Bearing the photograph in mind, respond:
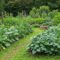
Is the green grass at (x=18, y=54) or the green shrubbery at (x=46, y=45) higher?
the green shrubbery at (x=46, y=45)

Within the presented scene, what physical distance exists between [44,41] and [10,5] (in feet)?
92.5

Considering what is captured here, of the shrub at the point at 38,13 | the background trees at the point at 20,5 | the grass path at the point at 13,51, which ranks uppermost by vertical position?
the grass path at the point at 13,51

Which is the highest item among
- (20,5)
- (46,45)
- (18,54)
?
(46,45)

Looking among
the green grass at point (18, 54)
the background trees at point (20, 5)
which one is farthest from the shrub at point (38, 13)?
the green grass at point (18, 54)

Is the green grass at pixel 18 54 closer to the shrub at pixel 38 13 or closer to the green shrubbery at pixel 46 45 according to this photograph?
the green shrubbery at pixel 46 45

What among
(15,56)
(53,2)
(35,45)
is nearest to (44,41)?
(35,45)

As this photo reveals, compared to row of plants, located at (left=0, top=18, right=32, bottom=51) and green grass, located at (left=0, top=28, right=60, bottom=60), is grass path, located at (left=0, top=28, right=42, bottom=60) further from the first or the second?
row of plants, located at (left=0, top=18, right=32, bottom=51)

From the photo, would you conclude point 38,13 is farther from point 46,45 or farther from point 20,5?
point 46,45

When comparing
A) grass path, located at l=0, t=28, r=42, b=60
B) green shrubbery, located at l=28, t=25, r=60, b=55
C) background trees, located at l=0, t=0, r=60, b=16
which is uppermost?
green shrubbery, located at l=28, t=25, r=60, b=55

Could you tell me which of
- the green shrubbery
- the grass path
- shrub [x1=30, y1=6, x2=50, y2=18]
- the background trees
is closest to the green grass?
the grass path

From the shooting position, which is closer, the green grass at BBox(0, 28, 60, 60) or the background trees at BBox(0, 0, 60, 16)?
the green grass at BBox(0, 28, 60, 60)

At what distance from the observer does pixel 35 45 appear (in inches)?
420

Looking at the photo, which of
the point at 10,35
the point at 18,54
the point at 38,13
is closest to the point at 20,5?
the point at 38,13

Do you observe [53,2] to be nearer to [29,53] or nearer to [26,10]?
[26,10]
